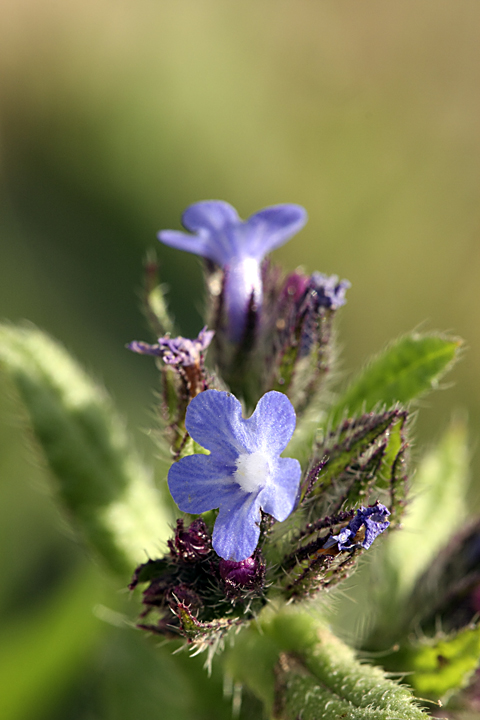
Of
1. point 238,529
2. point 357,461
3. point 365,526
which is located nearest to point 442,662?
point 357,461

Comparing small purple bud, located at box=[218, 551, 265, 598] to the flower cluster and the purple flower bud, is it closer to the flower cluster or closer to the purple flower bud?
the flower cluster

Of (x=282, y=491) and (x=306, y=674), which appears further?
(x=306, y=674)

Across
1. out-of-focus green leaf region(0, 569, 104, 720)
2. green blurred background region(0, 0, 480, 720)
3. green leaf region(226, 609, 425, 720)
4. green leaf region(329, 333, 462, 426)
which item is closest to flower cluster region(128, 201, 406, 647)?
green leaf region(329, 333, 462, 426)

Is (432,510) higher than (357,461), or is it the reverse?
(432,510)

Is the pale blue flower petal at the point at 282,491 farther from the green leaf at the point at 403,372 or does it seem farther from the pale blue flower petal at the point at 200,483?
the green leaf at the point at 403,372

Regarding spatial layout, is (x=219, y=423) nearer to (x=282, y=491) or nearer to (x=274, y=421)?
(x=274, y=421)

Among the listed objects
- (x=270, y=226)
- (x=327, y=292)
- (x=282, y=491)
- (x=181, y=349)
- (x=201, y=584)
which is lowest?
(x=201, y=584)

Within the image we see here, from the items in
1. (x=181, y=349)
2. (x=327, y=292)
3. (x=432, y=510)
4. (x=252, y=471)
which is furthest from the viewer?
(x=432, y=510)

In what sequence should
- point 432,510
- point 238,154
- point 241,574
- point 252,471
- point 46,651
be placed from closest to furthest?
1. point 252,471
2. point 241,574
3. point 432,510
4. point 46,651
5. point 238,154
